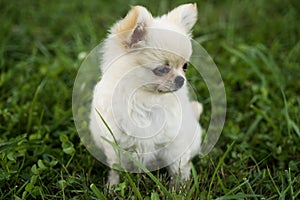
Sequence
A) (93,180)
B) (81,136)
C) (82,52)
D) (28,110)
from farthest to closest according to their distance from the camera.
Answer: (82,52), (28,110), (81,136), (93,180)

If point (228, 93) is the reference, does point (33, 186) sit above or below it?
above

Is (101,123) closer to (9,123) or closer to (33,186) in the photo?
(33,186)

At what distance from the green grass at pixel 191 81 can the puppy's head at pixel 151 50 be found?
0.43 m

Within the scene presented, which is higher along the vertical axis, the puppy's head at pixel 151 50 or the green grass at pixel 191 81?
the puppy's head at pixel 151 50

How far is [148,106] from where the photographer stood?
6.77 ft

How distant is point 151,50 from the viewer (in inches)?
74.6

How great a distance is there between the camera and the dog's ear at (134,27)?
184cm

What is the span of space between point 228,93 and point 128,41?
1.36 m

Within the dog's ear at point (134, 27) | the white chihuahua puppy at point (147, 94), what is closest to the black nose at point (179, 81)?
the white chihuahua puppy at point (147, 94)

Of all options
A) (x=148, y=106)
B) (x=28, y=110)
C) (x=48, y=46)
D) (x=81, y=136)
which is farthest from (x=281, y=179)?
(x=48, y=46)

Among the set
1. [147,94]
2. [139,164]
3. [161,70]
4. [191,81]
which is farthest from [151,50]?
[191,81]

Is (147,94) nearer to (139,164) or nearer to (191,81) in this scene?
(139,164)

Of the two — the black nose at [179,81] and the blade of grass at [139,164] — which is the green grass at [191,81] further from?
the black nose at [179,81]

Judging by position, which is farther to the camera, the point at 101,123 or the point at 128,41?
the point at 101,123
